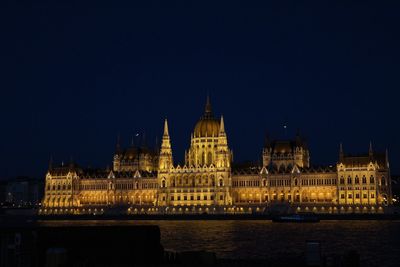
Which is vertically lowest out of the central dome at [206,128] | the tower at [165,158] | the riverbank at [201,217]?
the riverbank at [201,217]

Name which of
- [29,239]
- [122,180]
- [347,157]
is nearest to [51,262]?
[29,239]

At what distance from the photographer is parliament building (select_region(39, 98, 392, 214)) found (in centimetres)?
15825

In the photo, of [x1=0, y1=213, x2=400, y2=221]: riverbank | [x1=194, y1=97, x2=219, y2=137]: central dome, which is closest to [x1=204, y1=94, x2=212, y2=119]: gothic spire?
[x1=194, y1=97, x2=219, y2=137]: central dome

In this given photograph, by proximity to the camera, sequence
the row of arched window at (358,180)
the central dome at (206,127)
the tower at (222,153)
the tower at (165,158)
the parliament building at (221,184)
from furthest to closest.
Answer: the central dome at (206,127) < the tower at (165,158) < the tower at (222,153) < the parliament building at (221,184) < the row of arched window at (358,180)

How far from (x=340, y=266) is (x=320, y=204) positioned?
5059 inches

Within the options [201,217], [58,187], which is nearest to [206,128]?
[201,217]

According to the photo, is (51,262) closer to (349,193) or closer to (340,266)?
(340,266)

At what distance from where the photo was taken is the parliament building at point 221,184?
158250mm

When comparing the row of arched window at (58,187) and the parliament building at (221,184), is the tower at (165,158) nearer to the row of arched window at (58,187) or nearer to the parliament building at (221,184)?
the parliament building at (221,184)

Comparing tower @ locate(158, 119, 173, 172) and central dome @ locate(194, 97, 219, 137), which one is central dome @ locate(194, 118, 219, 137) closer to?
central dome @ locate(194, 97, 219, 137)

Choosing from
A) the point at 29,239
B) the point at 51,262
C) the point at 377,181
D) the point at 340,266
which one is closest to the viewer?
the point at 51,262

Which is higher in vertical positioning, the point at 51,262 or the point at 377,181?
the point at 377,181

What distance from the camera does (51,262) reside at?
1005 inches

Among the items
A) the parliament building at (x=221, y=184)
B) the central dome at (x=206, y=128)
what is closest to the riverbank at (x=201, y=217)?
the parliament building at (x=221, y=184)
